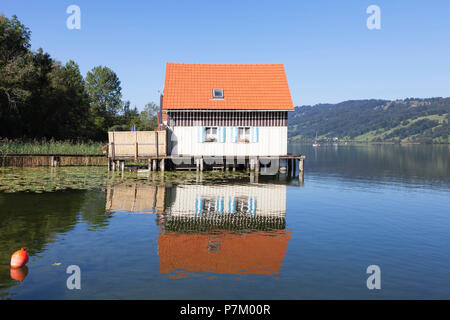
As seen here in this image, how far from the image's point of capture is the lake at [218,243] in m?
8.37

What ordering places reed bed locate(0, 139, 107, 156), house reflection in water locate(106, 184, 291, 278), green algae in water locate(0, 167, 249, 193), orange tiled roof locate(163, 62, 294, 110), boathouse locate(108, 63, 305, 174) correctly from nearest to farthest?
house reflection in water locate(106, 184, 291, 278) < green algae in water locate(0, 167, 249, 193) < boathouse locate(108, 63, 305, 174) < orange tiled roof locate(163, 62, 294, 110) < reed bed locate(0, 139, 107, 156)

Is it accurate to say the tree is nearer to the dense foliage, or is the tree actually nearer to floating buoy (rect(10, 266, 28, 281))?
the dense foliage

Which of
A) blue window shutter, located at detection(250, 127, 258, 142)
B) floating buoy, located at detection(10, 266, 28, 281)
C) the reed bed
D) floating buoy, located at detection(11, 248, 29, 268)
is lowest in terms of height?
floating buoy, located at detection(10, 266, 28, 281)

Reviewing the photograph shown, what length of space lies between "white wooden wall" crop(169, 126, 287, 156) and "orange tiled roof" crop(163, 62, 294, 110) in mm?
1944

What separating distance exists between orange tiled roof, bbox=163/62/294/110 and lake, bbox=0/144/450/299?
457 inches

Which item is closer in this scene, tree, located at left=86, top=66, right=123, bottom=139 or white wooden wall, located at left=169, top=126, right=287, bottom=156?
white wooden wall, located at left=169, top=126, right=287, bottom=156

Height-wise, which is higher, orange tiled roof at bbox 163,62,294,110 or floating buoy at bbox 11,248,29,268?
orange tiled roof at bbox 163,62,294,110

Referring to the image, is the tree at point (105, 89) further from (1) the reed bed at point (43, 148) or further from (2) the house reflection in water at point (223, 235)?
(2) the house reflection in water at point (223, 235)

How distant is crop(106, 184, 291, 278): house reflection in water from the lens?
9.77 m

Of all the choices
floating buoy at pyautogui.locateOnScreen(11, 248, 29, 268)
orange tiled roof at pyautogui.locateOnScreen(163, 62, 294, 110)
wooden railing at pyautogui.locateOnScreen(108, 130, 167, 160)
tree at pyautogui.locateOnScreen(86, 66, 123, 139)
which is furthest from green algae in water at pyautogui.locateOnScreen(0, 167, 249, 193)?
tree at pyautogui.locateOnScreen(86, 66, 123, 139)

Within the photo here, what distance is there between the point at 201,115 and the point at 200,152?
295cm

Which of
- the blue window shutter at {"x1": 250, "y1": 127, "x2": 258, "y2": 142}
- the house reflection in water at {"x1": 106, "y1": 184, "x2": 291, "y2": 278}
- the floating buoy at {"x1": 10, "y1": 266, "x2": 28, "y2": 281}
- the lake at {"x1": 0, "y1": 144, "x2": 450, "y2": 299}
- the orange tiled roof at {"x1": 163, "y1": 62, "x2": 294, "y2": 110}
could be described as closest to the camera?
the lake at {"x1": 0, "y1": 144, "x2": 450, "y2": 299}
